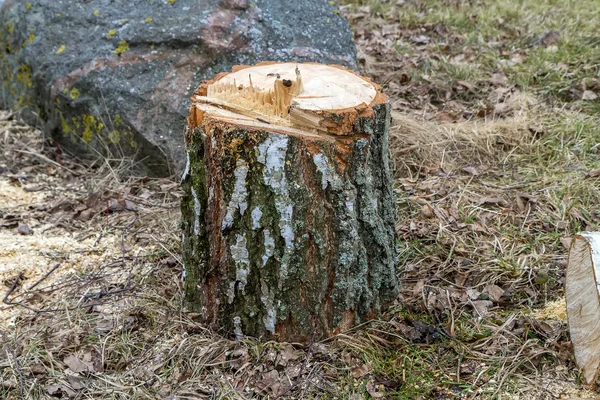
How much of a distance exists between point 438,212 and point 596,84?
2089 mm

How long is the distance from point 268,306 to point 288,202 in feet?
1.37

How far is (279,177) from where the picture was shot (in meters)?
2.03

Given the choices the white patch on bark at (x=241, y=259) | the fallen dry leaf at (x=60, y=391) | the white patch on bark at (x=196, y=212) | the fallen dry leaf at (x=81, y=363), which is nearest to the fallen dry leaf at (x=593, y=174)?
the white patch on bark at (x=241, y=259)

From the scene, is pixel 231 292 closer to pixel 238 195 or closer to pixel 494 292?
pixel 238 195

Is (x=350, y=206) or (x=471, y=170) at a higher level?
(x=350, y=206)

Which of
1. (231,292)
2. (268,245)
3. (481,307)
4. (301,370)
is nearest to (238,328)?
(231,292)

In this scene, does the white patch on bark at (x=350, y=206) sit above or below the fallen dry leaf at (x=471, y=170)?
above

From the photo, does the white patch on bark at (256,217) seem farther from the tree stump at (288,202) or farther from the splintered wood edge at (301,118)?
the splintered wood edge at (301,118)

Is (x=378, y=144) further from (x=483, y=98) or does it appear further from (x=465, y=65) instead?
(x=465, y=65)

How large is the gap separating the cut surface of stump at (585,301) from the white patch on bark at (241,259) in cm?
114

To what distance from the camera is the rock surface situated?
3.70m

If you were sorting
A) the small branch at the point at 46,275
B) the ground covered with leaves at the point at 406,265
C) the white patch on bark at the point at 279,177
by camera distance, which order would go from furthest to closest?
the small branch at the point at 46,275, the ground covered with leaves at the point at 406,265, the white patch on bark at the point at 279,177

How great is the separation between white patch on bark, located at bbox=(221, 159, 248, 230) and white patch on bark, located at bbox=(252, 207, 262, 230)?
33mm

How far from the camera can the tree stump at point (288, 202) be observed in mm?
2037
